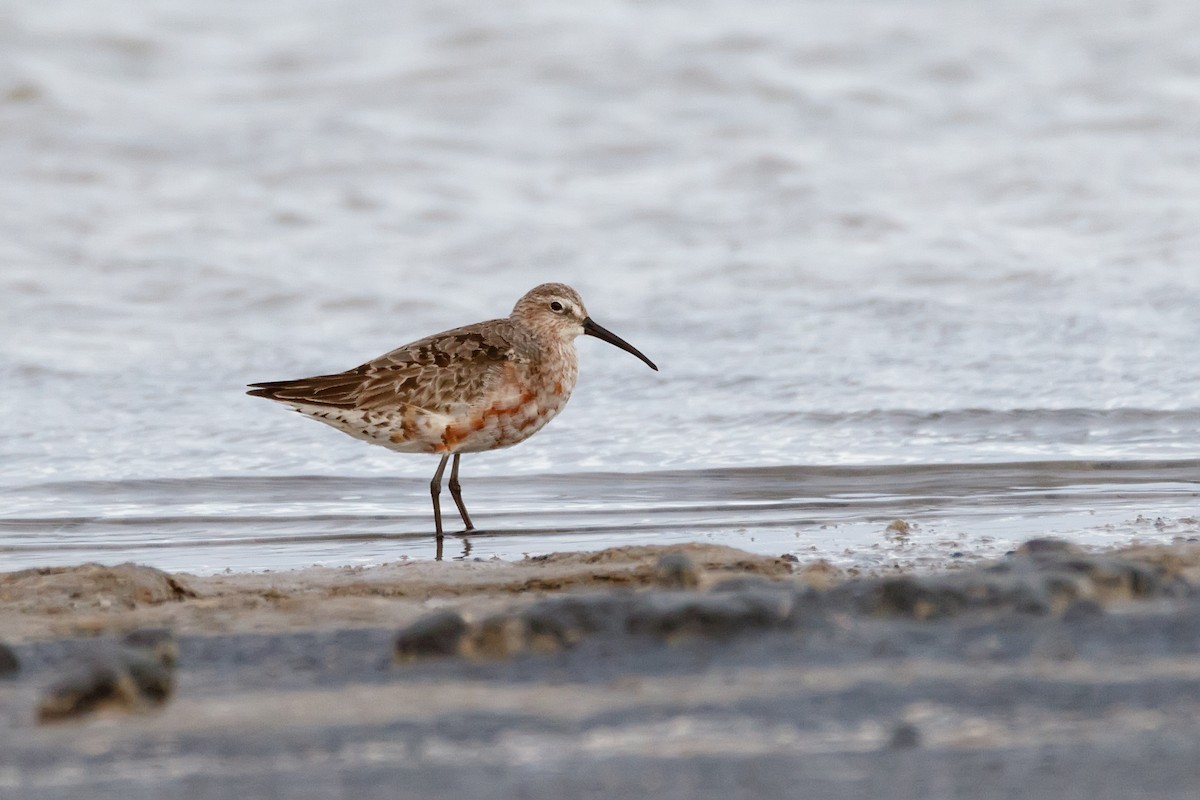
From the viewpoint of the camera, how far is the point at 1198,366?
9.34 m

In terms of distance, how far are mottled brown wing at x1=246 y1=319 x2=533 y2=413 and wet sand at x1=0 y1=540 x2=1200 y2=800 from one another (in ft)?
8.19

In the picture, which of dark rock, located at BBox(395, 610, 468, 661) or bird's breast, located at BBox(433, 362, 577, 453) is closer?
dark rock, located at BBox(395, 610, 468, 661)

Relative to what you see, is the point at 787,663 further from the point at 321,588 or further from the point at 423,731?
A: the point at 321,588

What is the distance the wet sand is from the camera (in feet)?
10.7

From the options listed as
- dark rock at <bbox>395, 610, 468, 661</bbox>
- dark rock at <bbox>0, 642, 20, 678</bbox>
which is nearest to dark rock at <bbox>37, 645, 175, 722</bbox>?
dark rock at <bbox>0, 642, 20, 678</bbox>

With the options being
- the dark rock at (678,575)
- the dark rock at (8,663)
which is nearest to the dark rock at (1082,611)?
the dark rock at (678,575)

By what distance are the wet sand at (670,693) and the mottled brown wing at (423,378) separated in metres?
2.50

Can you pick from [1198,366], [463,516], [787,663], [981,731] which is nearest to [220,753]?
[787,663]

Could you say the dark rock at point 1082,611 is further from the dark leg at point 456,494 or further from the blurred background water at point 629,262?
the dark leg at point 456,494

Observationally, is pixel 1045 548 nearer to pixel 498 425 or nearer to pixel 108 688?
pixel 108 688

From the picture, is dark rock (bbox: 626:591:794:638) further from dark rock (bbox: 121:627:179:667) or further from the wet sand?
dark rock (bbox: 121:627:179:667)

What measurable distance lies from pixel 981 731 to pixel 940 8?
15.3m

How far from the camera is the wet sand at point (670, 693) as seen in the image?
10.7 ft

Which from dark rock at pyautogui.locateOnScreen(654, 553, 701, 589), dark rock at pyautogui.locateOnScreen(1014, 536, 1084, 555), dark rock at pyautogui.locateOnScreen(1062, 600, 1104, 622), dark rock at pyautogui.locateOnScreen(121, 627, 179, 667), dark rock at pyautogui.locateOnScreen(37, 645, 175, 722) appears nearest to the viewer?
dark rock at pyautogui.locateOnScreen(37, 645, 175, 722)
